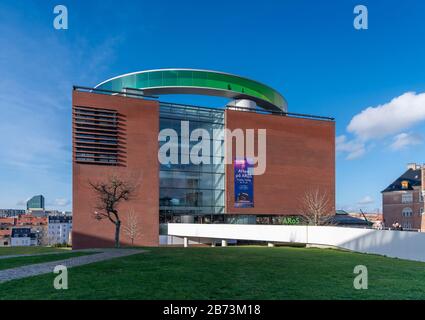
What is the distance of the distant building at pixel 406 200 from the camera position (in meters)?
68.1

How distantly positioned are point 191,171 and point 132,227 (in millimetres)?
10342

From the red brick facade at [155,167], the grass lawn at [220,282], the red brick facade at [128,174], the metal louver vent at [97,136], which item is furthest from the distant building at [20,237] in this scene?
the grass lawn at [220,282]

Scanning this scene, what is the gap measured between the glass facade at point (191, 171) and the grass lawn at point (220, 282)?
29571 millimetres

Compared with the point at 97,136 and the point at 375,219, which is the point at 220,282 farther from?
the point at 375,219

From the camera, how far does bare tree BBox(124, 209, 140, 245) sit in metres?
37.5

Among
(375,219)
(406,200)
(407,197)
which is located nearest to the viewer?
(407,197)

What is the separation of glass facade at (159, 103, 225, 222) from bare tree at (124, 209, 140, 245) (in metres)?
4.12

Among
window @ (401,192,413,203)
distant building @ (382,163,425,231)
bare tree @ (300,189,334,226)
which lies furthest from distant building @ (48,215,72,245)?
window @ (401,192,413,203)

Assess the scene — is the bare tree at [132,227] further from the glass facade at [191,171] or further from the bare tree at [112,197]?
the glass facade at [191,171]

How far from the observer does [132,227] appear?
37.4 metres

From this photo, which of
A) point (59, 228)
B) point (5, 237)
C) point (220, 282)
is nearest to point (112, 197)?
point (220, 282)

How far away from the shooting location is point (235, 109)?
155 ft
